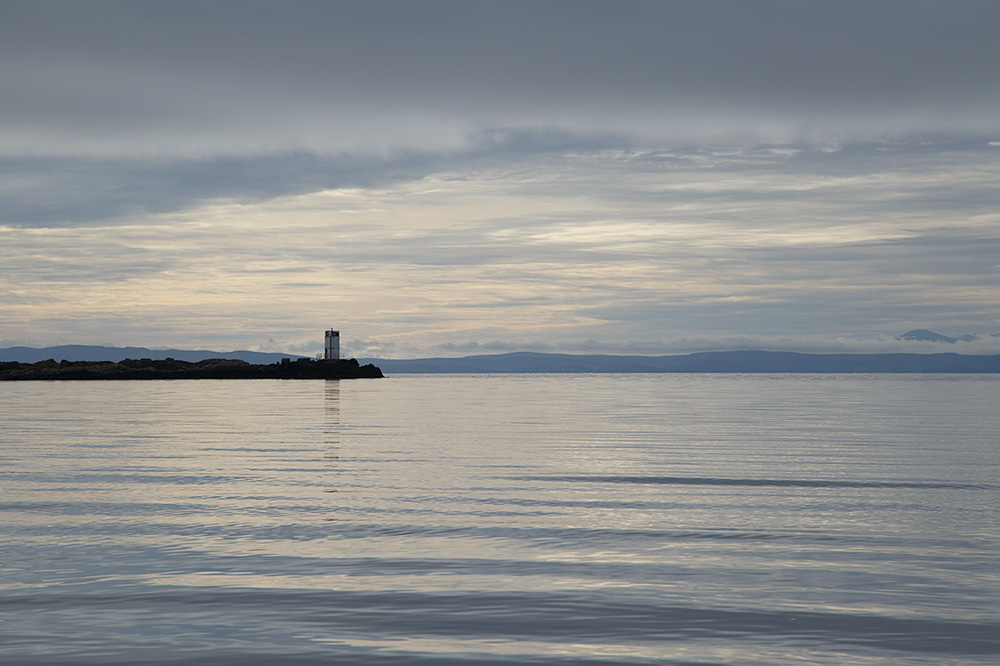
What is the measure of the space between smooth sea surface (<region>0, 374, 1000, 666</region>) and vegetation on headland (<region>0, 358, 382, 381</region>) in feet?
458

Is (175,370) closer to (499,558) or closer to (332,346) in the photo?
(332,346)

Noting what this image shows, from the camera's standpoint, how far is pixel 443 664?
757cm

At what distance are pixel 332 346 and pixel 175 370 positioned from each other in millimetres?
31673

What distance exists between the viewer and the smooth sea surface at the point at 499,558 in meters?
8.20

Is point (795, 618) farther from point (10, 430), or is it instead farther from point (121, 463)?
point (10, 430)

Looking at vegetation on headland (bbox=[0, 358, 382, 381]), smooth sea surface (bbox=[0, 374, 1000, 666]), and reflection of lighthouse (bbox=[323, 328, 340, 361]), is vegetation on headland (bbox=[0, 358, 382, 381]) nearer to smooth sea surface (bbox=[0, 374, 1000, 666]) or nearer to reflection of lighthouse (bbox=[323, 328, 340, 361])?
reflection of lighthouse (bbox=[323, 328, 340, 361])

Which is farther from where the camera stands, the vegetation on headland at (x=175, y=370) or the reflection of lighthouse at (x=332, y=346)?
the reflection of lighthouse at (x=332, y=346)

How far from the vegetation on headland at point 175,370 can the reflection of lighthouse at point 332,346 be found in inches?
94.3

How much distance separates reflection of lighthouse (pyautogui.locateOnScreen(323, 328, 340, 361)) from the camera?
17200 centimetres

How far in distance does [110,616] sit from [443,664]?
413 centimetres

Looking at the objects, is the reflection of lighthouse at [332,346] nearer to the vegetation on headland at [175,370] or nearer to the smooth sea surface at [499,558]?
the vegetation on headland at [175,370]

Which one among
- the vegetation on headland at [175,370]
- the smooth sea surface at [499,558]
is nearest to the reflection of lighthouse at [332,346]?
the vegetation on headland at [175,370]

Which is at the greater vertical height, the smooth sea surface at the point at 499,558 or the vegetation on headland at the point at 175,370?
the vegetation on headland at the point at 175,370

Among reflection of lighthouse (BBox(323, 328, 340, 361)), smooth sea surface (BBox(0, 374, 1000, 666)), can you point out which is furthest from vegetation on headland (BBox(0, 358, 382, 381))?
smooth sea surface (BBox(0, 374, 1000, 666))
